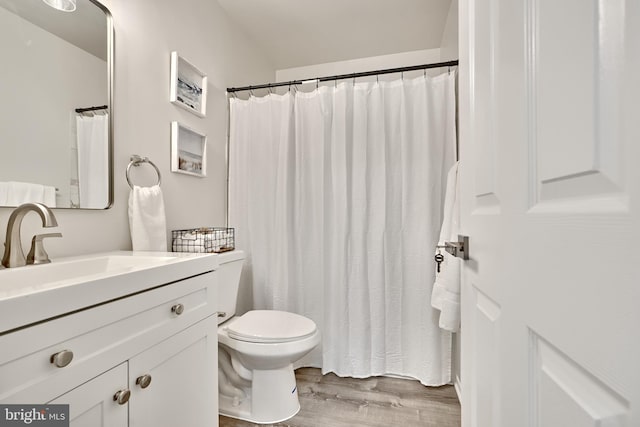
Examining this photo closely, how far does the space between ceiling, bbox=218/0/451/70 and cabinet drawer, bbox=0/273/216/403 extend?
6.65 feet

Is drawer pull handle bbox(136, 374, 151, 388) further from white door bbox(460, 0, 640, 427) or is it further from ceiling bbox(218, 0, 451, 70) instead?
ceiling bbox(218, 0, 451, 70)

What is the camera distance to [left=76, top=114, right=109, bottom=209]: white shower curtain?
Result: 1182mm

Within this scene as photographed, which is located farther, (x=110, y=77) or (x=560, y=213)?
(x=110, y=77)

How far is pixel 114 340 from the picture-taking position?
0.77 m

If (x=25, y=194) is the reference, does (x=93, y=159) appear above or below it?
above

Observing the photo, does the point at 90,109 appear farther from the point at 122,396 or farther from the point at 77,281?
the point at 122,396

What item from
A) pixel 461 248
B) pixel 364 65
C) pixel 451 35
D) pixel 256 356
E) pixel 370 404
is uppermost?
pixel 364 65

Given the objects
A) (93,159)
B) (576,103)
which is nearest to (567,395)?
(576,103)

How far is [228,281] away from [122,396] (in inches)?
36.1

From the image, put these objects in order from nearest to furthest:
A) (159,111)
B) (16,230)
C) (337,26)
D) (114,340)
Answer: (114,340), (16,230), (159,111), (337,26)

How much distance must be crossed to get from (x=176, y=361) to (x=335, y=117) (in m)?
1.62

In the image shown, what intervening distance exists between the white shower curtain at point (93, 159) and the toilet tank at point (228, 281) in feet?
A: 2.03

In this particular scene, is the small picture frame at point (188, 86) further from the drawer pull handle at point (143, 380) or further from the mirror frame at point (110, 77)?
the drawer pull handle at point (143, 380)

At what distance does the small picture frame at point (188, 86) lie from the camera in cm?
164
